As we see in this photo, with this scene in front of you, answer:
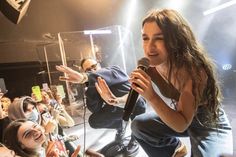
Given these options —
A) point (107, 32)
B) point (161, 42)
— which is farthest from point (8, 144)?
point (107, 32)

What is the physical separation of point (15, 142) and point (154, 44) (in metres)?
0.79

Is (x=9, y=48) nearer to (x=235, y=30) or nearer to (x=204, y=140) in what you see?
(x=204, y=140)

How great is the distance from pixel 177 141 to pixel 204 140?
1.10ft

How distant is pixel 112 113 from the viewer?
87.1 inches

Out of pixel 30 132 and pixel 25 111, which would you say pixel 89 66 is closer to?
pixel 25 111

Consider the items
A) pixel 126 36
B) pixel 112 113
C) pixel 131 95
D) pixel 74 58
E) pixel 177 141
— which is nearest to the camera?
pixel 131 95

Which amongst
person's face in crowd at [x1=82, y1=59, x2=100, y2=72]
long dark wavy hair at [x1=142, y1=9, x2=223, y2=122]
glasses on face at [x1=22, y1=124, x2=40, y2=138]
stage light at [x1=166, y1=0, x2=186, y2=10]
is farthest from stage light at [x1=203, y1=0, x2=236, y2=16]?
glasses on face at [x1=22, y1=124, x2=40, y2=138]

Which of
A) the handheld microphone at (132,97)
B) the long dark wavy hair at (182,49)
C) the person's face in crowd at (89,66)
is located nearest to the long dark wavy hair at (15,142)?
the handheld microphone at (132,97)

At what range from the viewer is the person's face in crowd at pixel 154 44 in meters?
1.19

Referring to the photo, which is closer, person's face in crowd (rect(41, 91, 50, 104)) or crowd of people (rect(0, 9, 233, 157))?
crowd of people (rect(0, 9, 233, 157))

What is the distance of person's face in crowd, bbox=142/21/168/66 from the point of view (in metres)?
1.19

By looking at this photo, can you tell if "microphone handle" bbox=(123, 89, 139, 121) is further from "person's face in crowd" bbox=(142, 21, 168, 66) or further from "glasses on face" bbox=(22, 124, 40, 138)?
"glasses on face" bbox=(22, 124, 40, 138)

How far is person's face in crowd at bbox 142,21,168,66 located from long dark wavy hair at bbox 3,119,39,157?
2.33ft

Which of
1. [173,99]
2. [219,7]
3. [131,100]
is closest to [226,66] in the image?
[219,7]
